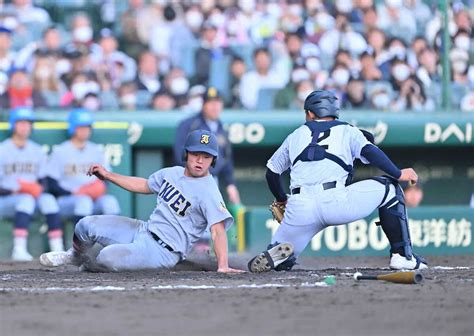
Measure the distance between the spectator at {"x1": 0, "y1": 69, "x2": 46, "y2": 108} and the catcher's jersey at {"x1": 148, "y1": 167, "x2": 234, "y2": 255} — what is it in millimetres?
4225

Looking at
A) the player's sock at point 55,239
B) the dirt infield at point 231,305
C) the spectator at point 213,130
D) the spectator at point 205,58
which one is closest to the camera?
the dirt infield at point 231,305

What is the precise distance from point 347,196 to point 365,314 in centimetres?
240

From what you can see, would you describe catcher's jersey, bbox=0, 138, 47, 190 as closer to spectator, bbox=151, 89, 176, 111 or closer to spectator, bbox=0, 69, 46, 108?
spectator, bbox=0, 69, 46, 108

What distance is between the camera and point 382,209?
26.9 ft

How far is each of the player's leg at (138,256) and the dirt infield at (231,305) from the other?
81 millimetres

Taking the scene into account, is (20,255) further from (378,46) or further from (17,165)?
(378,46)

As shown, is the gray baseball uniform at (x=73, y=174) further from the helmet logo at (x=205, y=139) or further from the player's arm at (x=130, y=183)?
the helmet logo at (x=205, y=139)

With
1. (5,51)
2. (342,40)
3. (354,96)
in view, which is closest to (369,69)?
(354,96)

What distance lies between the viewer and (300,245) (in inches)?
322

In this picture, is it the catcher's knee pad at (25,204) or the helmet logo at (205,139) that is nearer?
the helmet logo at (205,139)

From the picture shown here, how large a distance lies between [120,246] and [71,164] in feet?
11.9

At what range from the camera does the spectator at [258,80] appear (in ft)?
42.0

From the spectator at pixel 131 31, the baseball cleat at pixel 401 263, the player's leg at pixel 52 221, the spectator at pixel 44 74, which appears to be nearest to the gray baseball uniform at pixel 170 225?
the baseball cleat at pixel 401 263

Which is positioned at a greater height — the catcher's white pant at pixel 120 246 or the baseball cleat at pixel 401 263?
the catcher's white pant at pixel 120 246
